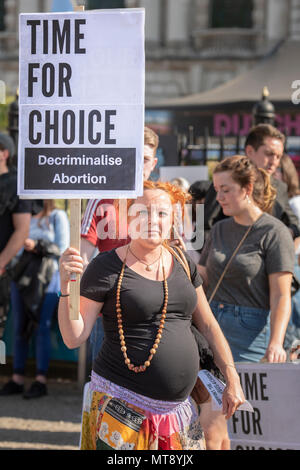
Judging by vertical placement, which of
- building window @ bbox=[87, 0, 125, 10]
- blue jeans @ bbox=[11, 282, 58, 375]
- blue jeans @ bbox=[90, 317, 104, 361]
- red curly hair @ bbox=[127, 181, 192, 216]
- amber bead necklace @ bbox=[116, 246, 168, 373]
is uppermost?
building window @ bbox=[87, 0, 125, 10]

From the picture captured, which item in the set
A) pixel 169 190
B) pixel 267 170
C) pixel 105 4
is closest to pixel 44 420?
pixel 267 170

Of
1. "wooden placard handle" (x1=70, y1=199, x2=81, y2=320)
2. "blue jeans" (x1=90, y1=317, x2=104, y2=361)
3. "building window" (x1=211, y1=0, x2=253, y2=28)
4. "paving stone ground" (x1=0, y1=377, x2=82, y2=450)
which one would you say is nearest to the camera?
"wooden placard handle" (x1=70, y1=199, x2=81, y2=320)

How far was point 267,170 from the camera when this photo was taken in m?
5.08

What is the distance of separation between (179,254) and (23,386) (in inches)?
151

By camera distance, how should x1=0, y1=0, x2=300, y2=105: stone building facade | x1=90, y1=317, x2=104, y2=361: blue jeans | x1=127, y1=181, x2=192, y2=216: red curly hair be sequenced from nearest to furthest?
1. x1=127, y1=181, x2=192, y2=216: red curly hair
2. x1=90, y1=317, x2=104, y2=361: blue jeans
3. x1=0, y1=0, x2=300, y2=105: stone building facade

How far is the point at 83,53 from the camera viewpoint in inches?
125

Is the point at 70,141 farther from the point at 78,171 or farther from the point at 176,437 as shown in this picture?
the point at 176,437

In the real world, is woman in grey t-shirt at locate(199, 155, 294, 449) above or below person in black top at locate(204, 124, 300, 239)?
below

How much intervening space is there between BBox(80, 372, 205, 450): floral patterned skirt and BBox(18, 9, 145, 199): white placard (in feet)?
2.48

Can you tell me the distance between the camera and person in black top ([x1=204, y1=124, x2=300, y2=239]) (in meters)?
4.89

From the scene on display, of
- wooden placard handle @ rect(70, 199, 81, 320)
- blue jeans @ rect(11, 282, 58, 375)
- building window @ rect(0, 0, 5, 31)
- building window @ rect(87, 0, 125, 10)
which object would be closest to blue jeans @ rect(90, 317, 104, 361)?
wooden placard handle @ rect(70, 199, 81, 320)

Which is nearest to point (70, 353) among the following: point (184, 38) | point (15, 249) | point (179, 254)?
point (15, 249)

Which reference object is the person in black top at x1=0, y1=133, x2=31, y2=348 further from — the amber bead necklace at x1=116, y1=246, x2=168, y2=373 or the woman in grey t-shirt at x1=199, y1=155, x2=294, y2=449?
the amber bead necklace at x1=116, y1=246, x2=168, y2=373

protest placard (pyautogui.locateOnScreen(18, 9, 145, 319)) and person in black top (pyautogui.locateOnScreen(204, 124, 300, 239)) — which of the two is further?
person in black top (pyautogui.locateOnScreen(204, 124, 300, 239))
